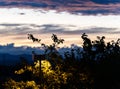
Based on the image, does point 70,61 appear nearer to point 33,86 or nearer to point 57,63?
point 57,63

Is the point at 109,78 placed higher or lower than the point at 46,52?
lower

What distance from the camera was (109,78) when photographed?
43000 millimetres

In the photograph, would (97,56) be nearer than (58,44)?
No

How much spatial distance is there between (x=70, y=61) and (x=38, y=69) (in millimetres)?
2929

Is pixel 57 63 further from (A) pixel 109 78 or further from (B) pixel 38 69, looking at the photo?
(A) pixel 109 78

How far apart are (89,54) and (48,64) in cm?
385

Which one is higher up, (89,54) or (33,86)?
(89,54)

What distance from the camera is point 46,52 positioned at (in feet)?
132

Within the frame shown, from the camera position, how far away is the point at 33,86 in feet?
135

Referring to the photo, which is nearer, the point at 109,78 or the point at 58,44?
the point at 58,44

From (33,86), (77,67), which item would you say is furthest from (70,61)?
(33,86)

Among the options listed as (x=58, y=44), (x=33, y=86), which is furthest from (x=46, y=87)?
(x=58, y=44)

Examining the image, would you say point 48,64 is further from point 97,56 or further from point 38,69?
point 97,56

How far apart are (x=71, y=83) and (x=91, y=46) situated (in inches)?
152
